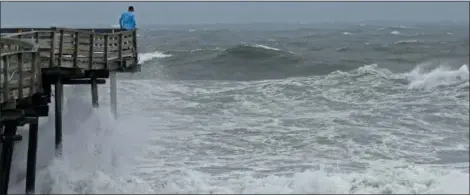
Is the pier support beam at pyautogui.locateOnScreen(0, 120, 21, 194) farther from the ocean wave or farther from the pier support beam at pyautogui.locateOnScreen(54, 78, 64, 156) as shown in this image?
the ocean wave

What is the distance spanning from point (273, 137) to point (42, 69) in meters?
7.92

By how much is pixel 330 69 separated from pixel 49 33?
28.1 meters

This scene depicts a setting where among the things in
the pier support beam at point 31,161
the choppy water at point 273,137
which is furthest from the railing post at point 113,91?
the pier support beam at point 31,161

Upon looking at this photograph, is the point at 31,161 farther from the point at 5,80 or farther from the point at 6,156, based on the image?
the point at 5,80

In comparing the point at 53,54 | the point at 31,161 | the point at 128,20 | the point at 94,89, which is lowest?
the point at 31,161

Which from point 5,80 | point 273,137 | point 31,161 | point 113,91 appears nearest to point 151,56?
point 273,137

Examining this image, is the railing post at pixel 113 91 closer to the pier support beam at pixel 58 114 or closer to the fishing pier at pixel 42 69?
the fishing pier at pixel 42 69

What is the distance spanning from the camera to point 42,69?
15367mm

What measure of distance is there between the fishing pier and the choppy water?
3.57 ft

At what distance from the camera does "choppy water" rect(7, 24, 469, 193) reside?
1514cm

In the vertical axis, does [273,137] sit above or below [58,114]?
below

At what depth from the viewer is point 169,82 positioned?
38.4 m

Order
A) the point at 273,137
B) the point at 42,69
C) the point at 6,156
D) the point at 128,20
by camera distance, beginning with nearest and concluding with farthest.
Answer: the point at 6,156 < the point at 42,69 < the point at 128,20 < the point at 273,137

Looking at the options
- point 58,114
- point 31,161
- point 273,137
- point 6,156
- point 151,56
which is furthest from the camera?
point 151,56
